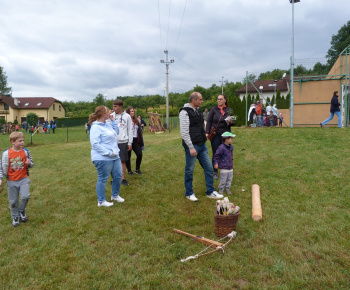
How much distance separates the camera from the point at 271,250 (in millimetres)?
3283

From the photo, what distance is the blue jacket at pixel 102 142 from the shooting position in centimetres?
450

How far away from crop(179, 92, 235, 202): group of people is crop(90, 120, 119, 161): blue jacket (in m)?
1.27

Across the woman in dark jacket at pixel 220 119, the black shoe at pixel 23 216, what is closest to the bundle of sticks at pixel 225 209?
the woman in dark jacket at pixel 220 119

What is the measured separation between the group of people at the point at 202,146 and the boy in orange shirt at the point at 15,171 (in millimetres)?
2698

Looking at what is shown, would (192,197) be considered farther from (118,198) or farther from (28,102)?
(28,102)

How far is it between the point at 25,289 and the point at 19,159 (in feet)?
7.34

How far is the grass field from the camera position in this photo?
2.80 meters

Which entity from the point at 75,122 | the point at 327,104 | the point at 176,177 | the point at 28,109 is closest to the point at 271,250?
the point at 176,177

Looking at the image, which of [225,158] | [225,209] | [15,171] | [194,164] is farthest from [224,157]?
[15,171]

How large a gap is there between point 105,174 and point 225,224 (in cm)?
231

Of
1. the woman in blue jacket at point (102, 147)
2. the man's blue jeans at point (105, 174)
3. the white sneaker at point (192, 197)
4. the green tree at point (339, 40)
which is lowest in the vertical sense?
the white sneaker at point (192, 197)

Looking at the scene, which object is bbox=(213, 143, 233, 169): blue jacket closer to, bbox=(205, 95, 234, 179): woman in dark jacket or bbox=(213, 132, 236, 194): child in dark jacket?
bbox=(213, 132, 236, 194): child in dark jacket

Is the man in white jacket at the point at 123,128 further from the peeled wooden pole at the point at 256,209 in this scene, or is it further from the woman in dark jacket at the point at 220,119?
the peeled wooden pole at the point at 256,209

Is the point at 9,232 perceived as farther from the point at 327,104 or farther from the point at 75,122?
the point at 75,122
